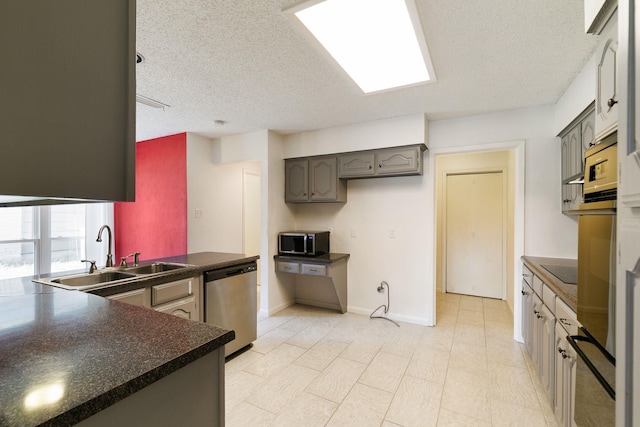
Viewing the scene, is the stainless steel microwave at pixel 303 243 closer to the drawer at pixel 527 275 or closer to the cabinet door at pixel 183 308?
the cabinet door at pixel 183 308

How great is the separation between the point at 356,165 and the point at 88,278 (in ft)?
9.09

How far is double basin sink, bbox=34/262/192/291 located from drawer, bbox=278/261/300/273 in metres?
1.49

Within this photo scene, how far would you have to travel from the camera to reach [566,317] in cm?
147

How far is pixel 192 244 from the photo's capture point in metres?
3.75

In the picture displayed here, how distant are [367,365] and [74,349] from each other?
7.11 ft

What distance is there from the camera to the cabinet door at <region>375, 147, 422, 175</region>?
3098mm

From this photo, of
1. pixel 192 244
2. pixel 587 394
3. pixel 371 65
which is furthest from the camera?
pixel 192 244

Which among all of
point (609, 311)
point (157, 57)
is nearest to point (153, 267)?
point (157, 57)

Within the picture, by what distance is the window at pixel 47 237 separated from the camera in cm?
355

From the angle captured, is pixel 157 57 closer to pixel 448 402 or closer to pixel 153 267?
pixel 153 267

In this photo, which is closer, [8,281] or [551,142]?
[8,281]

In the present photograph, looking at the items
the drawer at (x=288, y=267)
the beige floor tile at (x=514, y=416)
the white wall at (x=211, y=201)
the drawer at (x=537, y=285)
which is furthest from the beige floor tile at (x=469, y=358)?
the white wall at (x=211, y=201)

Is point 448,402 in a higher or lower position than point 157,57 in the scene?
lower

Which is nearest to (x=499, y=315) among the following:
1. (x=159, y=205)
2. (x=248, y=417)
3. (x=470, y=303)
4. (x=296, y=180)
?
(x=470, y=303)
